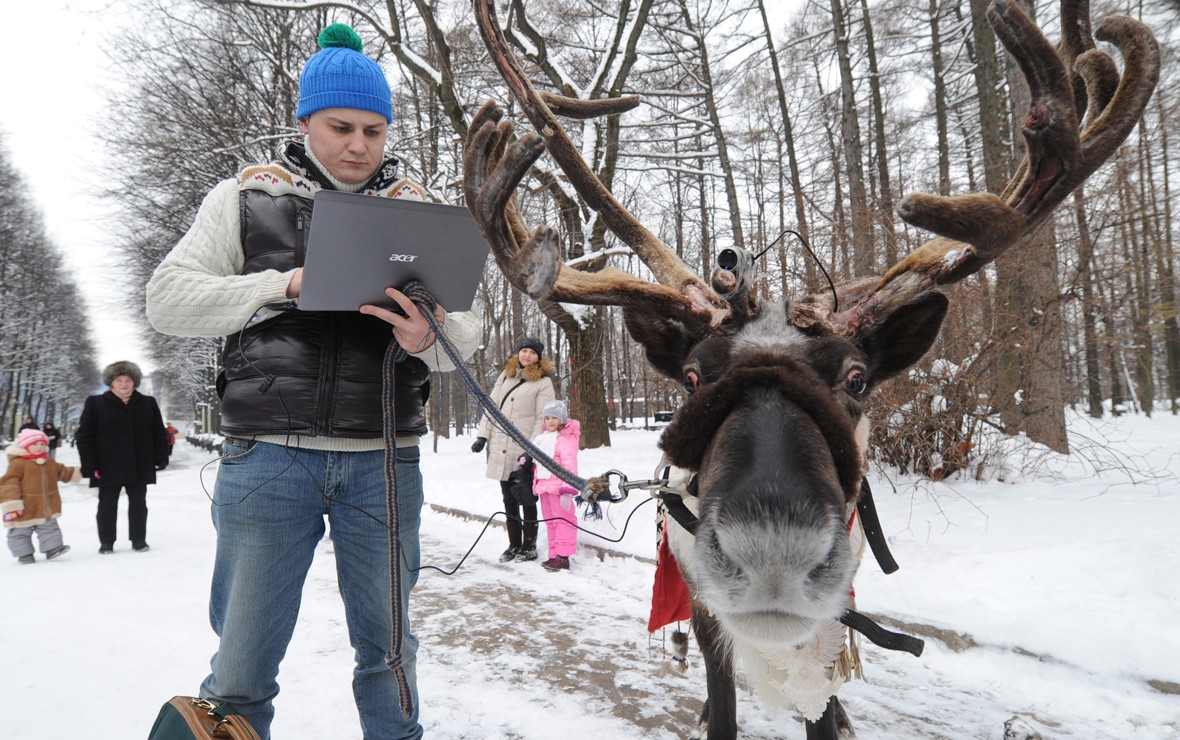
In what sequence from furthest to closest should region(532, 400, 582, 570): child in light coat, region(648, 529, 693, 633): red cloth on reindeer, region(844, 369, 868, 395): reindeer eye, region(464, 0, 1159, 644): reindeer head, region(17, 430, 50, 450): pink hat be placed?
region(17, 430, 50, 450): pink hat < region(532, 400, 582, 570): child in light coat < region(648, 529, 693, 633): red cloth on reindeer < region(844, 369, 868, 395): reindeer eye < region(464, 0, 1159, 644): reindeer head

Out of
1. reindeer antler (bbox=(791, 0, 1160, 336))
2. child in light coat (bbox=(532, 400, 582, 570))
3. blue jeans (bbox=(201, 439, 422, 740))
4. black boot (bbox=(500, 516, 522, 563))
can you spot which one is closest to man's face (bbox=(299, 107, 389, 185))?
blue jeans (bbox=(201, 439, 422, 740))

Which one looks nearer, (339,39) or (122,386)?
(339,39)

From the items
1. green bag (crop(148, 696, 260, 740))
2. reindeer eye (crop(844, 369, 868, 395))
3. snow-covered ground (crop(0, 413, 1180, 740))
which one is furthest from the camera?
snow-covered ground (crop(0, 413, 1180, 740))

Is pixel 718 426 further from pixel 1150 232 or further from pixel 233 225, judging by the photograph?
pixel 1150 232

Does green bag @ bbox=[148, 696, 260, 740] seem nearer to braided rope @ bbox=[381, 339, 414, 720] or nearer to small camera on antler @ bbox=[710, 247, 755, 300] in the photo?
braided rope @ bbox=[381, 339, 414, 720]

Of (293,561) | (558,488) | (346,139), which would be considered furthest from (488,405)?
(558,488)

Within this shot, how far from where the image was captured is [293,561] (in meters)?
1.85

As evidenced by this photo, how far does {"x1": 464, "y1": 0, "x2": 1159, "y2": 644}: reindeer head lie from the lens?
145 cm

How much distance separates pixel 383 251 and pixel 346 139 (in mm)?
455

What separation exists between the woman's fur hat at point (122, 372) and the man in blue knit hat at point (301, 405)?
6.51 m

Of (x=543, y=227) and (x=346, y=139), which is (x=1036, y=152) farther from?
(x=346, y=139)

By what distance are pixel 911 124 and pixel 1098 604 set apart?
1397 centimetres

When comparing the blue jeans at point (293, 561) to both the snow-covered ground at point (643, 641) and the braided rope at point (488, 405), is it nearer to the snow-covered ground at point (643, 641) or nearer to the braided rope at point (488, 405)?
the snow-covered ground at point (643, 641)

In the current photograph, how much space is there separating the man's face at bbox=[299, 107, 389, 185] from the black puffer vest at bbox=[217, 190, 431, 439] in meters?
0.17
